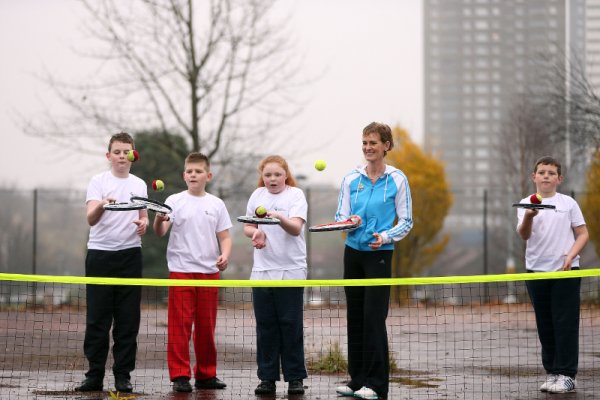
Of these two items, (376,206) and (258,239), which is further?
(258,239)

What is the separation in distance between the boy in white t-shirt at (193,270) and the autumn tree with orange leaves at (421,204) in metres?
23.2

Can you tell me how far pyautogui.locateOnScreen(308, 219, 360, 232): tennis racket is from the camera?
7.42m

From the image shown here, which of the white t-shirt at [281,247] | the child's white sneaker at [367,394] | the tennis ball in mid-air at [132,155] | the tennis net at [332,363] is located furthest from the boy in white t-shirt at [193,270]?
the child's white sneaker at [367,394]

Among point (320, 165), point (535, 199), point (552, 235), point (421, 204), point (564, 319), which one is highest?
point (421, 204)

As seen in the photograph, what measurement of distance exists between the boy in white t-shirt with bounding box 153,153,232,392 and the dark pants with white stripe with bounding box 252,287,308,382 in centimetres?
39

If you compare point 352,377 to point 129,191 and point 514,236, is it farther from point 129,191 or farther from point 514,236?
point 514,236

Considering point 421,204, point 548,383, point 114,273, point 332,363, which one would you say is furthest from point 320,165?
point 421,204

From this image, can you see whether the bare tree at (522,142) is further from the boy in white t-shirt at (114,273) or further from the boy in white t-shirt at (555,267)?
the boy in white t-shirt at (114,273)

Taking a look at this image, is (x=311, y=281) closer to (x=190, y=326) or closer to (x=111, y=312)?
(x=190, y=326)

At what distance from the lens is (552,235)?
8.39 metres

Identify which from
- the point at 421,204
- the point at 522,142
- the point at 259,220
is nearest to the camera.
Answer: the point at 259,220

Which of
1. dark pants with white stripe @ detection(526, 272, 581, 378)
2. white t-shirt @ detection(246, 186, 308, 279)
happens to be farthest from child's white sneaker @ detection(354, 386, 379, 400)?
dark pants with white stripe @ detection(526, 272, 581, 378)

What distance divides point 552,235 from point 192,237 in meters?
2.81

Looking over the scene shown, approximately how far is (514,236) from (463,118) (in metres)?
31.6
